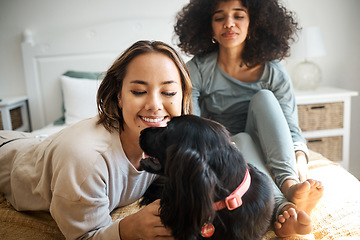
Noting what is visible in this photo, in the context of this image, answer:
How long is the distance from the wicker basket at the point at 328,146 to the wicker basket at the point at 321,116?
108 millimetres

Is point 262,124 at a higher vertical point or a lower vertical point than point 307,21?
lower

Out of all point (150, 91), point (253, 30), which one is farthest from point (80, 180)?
point (253, 30)

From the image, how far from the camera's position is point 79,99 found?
265 centimetres

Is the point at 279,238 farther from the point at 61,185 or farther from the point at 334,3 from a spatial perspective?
the point at 334,3

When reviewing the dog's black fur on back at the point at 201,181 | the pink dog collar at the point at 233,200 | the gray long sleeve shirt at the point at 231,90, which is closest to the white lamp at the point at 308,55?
the gray long sleeve shirt at the point at 231,90

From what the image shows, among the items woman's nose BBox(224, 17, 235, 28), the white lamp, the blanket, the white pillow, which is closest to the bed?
the white pillow

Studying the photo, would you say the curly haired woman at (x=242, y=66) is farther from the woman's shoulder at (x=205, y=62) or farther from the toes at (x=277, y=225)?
the toes at (x=277, y=225)

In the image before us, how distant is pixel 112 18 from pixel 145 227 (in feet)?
8.41

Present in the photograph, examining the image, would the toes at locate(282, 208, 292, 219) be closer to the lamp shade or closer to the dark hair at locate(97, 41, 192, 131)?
the dark hair at locate(97, 41, 192, 131)

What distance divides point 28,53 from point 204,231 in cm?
280

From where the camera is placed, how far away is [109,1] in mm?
3000

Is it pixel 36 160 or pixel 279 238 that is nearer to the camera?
pixel 279 238

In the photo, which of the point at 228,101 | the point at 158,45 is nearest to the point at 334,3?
the point at 228,101

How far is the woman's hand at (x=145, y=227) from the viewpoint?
917 millimetres
